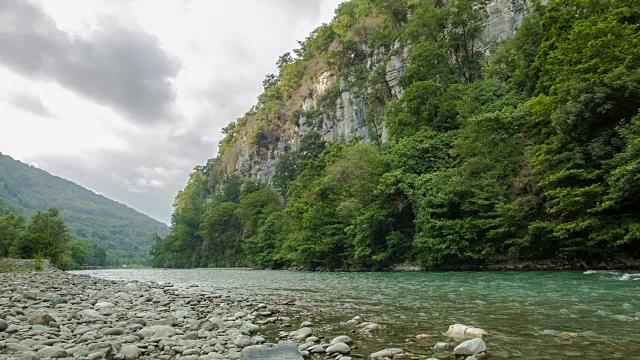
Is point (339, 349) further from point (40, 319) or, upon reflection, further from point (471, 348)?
point (40, 319)

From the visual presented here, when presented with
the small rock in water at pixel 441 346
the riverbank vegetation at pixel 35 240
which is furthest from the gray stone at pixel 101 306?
the riverbank vegetation at pixel 35 240

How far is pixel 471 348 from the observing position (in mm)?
4586

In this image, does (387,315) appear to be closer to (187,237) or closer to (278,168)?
(278,168)

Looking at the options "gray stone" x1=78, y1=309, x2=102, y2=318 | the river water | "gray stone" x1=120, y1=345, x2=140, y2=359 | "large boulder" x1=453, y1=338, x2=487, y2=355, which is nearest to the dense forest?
the river water

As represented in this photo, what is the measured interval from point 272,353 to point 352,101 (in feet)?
210

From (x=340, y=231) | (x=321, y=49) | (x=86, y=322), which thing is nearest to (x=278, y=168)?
(x=321, y=49)

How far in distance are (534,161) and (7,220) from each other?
75.4m

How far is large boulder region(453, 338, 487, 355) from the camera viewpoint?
455 centimetres

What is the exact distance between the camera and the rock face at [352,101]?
144 feet

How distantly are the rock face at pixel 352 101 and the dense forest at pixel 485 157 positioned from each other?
1183 mm

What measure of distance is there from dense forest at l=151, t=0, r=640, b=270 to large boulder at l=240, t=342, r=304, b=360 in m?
17.6

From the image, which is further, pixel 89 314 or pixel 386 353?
pixel 89 314

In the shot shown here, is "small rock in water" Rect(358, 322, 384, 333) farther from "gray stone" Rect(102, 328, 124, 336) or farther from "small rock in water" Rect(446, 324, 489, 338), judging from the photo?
"gray stone" Rect(102, 328, 124, 336)

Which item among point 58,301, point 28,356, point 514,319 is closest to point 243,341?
point 28,356
